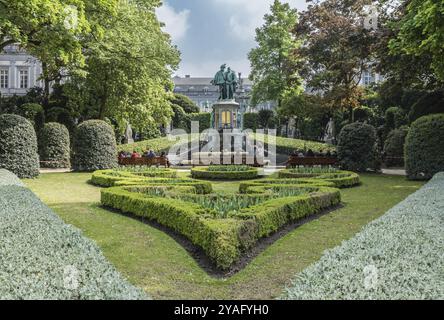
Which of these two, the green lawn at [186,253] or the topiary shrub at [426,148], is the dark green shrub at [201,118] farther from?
the green lawn at [186,253]

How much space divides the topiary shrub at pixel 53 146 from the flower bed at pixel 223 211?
13.8m

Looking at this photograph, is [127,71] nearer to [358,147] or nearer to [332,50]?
[332,50]

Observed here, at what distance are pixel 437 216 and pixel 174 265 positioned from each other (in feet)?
13.1

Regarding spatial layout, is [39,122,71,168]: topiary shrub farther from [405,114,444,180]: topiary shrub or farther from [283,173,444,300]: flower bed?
[283,173,444,300]: flower bed

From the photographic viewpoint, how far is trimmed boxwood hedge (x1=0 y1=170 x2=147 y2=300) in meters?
3.97

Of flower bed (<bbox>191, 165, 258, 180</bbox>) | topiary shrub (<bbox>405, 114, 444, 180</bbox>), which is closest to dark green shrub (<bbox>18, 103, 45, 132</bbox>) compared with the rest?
flower bed (<bbox>191, 165, 258, 180</bbox>)

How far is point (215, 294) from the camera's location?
565 cm


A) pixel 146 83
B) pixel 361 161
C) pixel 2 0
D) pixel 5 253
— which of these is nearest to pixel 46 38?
pixel 2 0

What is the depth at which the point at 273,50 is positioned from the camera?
4559cm

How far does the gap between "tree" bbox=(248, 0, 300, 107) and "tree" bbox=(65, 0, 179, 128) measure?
1591 centimetres

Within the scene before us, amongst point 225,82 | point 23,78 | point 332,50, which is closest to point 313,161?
point 332,50

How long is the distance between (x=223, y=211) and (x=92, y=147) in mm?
15095

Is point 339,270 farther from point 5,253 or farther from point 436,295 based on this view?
point 5,253

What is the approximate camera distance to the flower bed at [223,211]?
22.9ft
